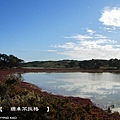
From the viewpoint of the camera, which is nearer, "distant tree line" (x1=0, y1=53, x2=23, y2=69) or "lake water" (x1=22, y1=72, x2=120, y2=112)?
"lake water" (x1=22, y1=72, x2=120, y2=112)

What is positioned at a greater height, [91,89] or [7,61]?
[7,61]

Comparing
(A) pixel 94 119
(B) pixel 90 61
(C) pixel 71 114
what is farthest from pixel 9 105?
(B) pixel 90 61

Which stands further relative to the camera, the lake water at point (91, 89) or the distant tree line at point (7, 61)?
the distant tree line at point (7, 61)

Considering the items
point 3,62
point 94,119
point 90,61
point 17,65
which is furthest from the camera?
point 90,61

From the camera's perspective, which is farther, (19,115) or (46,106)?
(46,106)

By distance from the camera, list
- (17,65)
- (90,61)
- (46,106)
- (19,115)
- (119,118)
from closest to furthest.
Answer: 1. (19,115)
2. (46,106)
3. (119,118)
4. (17,65)
5. (90,61)

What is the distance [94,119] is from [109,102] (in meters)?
11.9

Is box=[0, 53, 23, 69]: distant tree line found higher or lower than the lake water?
higher

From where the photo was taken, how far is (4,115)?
13102mm

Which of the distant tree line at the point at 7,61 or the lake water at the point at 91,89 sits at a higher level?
the distant tree line at the point at 7,61

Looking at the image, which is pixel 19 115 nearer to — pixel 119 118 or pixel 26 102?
pixel 26 102

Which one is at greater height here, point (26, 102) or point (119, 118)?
Result: point (26, 102)

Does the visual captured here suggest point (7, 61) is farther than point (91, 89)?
Yes

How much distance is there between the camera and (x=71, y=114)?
1440 cm
